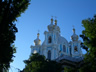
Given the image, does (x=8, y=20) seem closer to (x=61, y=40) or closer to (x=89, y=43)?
(x=89, y=43)

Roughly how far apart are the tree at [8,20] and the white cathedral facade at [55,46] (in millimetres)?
27950

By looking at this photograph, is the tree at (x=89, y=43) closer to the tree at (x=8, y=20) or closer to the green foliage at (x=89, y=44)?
the green foliage at (x=89, y=44)

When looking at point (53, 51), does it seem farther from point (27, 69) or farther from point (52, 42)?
point (27, 69)

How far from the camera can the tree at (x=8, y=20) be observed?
1030cm

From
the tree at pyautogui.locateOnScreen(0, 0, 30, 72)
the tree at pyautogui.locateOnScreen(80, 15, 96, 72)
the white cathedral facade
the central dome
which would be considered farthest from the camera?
the central dome

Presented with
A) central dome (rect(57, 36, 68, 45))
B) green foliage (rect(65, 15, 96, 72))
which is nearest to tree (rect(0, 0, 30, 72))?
green foliage (rect(65, 15, 96, 72))

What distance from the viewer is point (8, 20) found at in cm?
1053

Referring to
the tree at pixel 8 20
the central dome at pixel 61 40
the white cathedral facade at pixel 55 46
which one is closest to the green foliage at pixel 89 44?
the tree at pixel 8 20

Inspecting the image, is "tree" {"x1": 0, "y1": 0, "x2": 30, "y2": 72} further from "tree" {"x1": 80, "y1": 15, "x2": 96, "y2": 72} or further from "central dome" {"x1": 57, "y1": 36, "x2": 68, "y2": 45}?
"central dome" {"x1": 57, "y1": 36, "x2": 68, "y2": 45}

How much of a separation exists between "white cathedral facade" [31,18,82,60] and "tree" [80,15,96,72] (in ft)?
83.4

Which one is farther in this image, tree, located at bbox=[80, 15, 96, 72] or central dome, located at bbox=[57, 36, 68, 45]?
central dome, located at bbox=[57, 36, 68, 45]

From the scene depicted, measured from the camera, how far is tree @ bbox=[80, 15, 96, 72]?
12.2 metres

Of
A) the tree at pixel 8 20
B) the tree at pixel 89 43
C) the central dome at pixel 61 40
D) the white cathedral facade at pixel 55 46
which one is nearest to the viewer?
the tree at pixel 8 20

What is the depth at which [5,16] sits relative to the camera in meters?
10.3
